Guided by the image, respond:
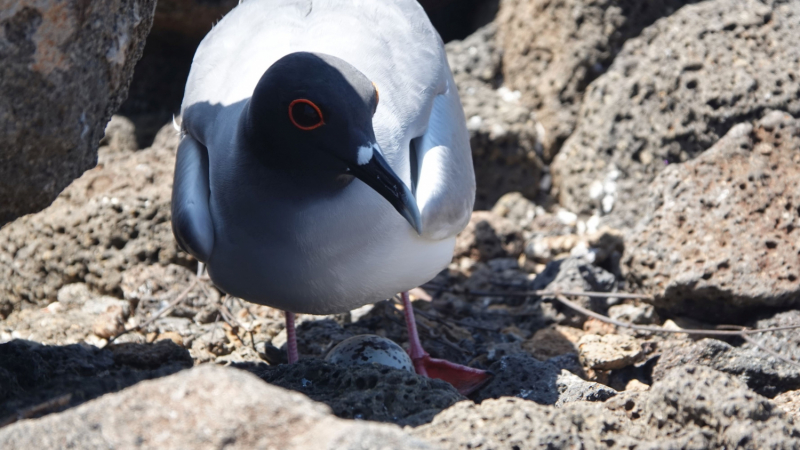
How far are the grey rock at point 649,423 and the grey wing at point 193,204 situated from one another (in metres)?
1.54

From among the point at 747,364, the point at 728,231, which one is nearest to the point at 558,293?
the point at 728,231

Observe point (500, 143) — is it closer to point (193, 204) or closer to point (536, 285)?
point (536, 285)

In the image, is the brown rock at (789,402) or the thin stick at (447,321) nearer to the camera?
the brown rock at (789,402)

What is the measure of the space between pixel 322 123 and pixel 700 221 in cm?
239

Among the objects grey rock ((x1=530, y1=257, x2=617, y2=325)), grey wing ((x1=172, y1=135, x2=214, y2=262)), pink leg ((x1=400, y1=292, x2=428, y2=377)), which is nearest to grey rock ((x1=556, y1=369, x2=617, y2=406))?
pink leg ((x1=400, y1=292, x2=428, y2=377))

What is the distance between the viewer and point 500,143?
5.89 m

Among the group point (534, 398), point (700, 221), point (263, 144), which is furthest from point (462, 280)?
point (263, 144)

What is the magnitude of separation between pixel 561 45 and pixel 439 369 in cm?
296

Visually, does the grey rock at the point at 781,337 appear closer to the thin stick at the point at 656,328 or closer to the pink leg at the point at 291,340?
the thin stick at the point at 656,328

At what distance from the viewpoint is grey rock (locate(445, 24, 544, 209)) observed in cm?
589

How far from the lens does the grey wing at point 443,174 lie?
3.58m

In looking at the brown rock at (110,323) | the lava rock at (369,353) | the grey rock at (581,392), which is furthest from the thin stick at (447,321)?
the brown rock at (110,323)

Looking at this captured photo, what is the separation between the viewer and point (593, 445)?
231cm

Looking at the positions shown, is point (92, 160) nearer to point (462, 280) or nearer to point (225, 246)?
point (225, 246)
